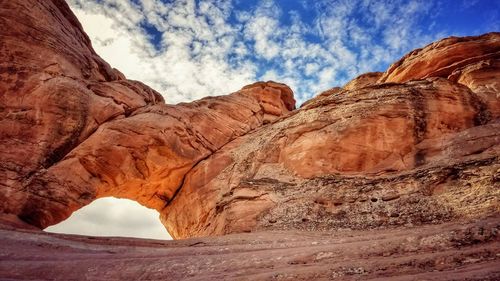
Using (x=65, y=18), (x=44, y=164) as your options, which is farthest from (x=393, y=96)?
(x=65, y=18)

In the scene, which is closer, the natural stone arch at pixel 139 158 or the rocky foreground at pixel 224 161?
the rocky foreground at pixel 224 161

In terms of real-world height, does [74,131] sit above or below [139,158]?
above

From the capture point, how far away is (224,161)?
82.3ft

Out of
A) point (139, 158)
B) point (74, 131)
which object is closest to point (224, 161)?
point (139, 158)

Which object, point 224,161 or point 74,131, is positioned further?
point 224,161

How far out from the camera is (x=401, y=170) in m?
19.1

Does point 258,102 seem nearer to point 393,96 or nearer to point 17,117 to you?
point 393,96

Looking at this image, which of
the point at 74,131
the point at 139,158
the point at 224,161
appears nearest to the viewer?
the point at 74,131

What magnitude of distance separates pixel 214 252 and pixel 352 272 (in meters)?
5.01

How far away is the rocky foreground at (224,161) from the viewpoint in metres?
11.2

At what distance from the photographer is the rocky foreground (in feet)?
36.6

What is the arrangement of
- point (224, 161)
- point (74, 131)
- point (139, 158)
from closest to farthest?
point (74, 131) < point (139, 158) < point (224, 161)

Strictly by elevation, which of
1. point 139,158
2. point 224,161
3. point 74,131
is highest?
point 74,131

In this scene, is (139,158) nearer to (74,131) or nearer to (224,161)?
(74,131)
